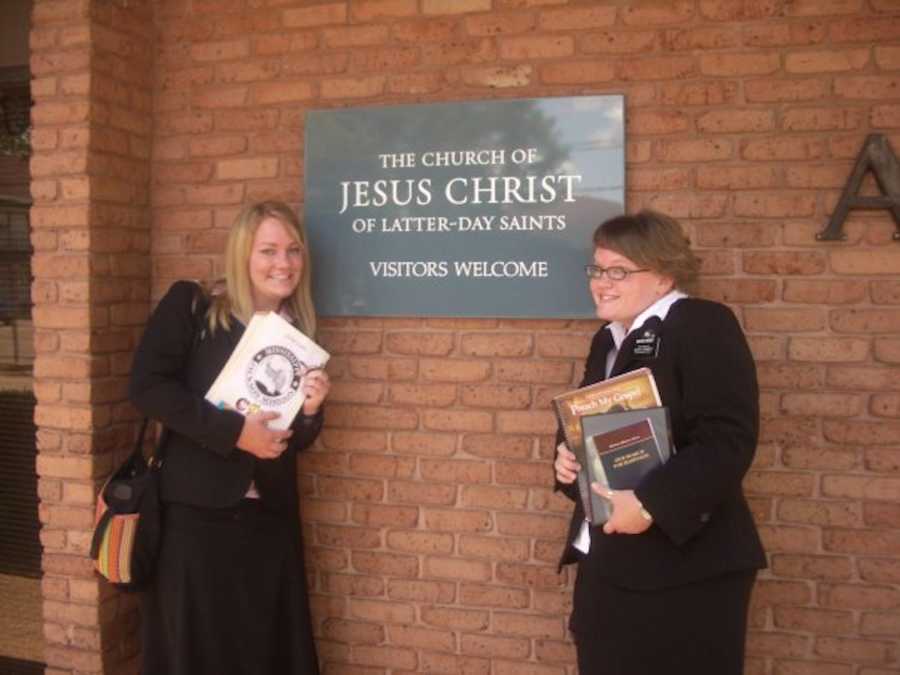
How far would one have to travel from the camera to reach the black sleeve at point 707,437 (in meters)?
1.98

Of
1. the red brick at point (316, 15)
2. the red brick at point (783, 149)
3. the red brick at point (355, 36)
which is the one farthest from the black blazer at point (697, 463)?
the red brick at point (316, 15)

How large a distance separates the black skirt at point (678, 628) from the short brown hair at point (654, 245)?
80 centimetres

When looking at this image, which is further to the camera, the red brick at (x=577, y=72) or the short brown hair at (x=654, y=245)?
the red brick at (x=577, y=72)

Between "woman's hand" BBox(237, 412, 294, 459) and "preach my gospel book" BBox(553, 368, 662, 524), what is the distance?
944 millimetres

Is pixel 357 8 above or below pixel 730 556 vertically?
above

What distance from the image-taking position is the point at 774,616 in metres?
2.73

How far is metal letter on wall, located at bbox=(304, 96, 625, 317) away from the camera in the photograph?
282cm

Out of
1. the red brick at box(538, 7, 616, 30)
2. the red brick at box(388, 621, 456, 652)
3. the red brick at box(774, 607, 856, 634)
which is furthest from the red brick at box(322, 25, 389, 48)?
the red brick at box(774, 607, 856, 634)

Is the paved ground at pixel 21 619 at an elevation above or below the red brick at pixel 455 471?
below

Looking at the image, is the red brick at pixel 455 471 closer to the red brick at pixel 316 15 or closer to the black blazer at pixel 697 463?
the black blazer at pixel 697 463

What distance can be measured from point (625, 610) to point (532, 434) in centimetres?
88

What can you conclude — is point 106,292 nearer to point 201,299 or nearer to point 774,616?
point 201,299

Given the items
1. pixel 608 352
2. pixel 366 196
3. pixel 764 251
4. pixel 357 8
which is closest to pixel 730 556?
pixel 608 352

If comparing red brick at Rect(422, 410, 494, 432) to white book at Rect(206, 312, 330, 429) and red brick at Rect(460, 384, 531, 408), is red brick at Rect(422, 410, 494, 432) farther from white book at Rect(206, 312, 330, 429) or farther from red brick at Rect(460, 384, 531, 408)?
white book at Rect(206, 312, 330, 429)
